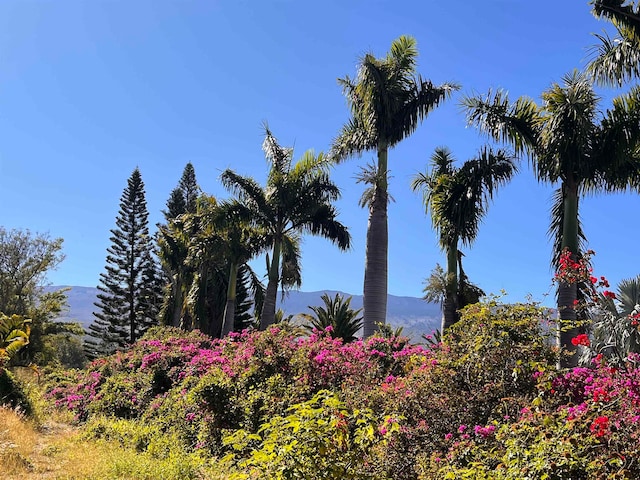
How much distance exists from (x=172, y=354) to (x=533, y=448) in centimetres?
996

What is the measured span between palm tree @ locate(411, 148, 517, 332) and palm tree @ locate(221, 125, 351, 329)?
3865 millimetres

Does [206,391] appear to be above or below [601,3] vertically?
below

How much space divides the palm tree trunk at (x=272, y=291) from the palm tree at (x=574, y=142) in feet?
25.4

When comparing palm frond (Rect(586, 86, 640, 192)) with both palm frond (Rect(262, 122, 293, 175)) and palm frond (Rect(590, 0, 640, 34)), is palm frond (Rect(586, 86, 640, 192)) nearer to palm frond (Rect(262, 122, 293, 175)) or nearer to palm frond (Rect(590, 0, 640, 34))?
palm frond (Rect(590, 0, 640, 34))

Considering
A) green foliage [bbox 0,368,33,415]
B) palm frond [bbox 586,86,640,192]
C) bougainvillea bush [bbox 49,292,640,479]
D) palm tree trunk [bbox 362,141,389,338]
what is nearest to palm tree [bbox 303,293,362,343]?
→ palm tree trunk [bbox 362,141,389,338]

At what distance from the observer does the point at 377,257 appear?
11602 mm

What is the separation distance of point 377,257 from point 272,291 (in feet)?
13.5

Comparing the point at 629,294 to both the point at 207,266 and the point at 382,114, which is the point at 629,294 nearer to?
the point at 382,114

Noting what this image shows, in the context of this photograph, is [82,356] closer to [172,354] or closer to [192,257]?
[192,257]

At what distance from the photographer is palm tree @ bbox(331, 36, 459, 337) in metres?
11.6

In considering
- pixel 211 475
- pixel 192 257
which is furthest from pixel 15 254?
pixel 211 475

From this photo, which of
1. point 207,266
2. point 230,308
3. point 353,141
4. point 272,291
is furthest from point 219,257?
point 353,141

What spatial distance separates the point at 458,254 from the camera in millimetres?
12703

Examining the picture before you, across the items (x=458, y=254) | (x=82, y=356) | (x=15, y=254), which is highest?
(x=15, y=254)
